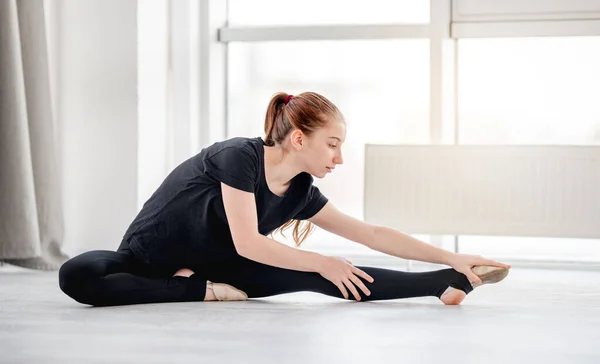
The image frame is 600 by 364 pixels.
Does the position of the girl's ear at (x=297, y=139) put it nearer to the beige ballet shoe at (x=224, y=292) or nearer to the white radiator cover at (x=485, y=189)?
the beige ballet shoe at (x=224, y=292)

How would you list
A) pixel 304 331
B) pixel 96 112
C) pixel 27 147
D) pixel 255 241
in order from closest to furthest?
pixel 304 331
pixel 255 241
pixel 27 147
pixel 96 112

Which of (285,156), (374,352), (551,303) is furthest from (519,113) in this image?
(374,352)

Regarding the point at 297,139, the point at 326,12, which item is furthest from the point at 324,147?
the point at 326,12

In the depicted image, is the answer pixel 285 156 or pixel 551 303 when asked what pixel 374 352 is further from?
pixel 551 303

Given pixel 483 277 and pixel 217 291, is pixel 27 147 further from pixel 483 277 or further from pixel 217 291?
pixel 483 277

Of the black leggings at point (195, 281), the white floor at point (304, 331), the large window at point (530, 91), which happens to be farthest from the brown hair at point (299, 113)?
the large window at point (530, 91)

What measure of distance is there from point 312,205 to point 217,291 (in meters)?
0.37

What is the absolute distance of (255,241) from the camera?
2148 millimetres

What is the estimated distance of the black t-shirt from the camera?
2264mm

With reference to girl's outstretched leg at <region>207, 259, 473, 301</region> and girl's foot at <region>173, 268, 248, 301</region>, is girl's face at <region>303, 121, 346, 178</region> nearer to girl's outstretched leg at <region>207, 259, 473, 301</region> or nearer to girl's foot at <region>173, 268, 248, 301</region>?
girl's outstretched leg at <region>207, 259, 473, 301</region>

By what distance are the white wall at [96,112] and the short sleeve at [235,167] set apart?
165cm

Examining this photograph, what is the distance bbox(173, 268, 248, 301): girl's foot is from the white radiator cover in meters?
1.46

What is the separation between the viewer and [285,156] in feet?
7.41

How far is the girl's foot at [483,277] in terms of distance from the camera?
2.21 metres
